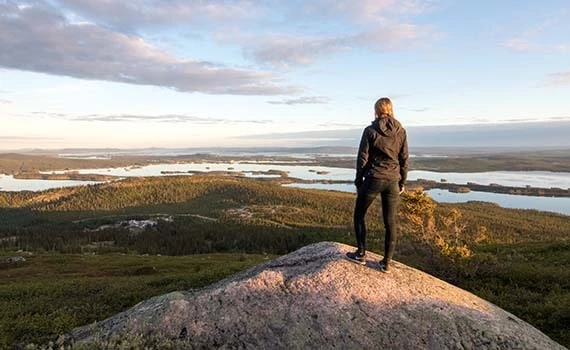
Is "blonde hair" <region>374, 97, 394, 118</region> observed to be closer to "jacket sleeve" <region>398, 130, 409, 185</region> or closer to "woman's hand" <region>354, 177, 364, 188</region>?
"jacket sleeve" <region>398, 130, 409, 185</region>

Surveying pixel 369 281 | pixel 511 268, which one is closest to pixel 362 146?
pixel 369 281

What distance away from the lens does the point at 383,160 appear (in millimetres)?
13906

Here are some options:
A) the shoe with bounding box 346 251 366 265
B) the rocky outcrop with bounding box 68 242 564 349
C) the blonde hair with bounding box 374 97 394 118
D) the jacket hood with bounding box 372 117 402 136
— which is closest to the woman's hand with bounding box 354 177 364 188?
the jacket hood with bounding box 372 117 402 136

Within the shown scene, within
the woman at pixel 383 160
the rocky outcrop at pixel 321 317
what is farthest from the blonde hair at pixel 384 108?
the rocky outcrop at pixel 321 317

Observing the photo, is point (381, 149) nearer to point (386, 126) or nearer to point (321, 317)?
point (386, 126)

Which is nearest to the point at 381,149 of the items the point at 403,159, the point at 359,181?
the point at 403,159

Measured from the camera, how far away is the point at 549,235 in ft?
434

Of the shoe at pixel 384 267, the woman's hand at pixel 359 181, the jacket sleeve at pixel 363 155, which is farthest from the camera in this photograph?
the shoe at pixel 384 267

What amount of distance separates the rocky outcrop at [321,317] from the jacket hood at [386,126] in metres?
4.45

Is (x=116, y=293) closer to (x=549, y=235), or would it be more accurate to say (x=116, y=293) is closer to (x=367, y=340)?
(x=367, y=340)

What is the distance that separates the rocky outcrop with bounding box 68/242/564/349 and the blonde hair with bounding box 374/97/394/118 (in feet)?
16.2

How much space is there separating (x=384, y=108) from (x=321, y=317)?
6.38 meters

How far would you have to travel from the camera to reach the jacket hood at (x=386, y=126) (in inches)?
542

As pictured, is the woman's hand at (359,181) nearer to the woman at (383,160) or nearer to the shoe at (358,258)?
the woman at (383,160)
